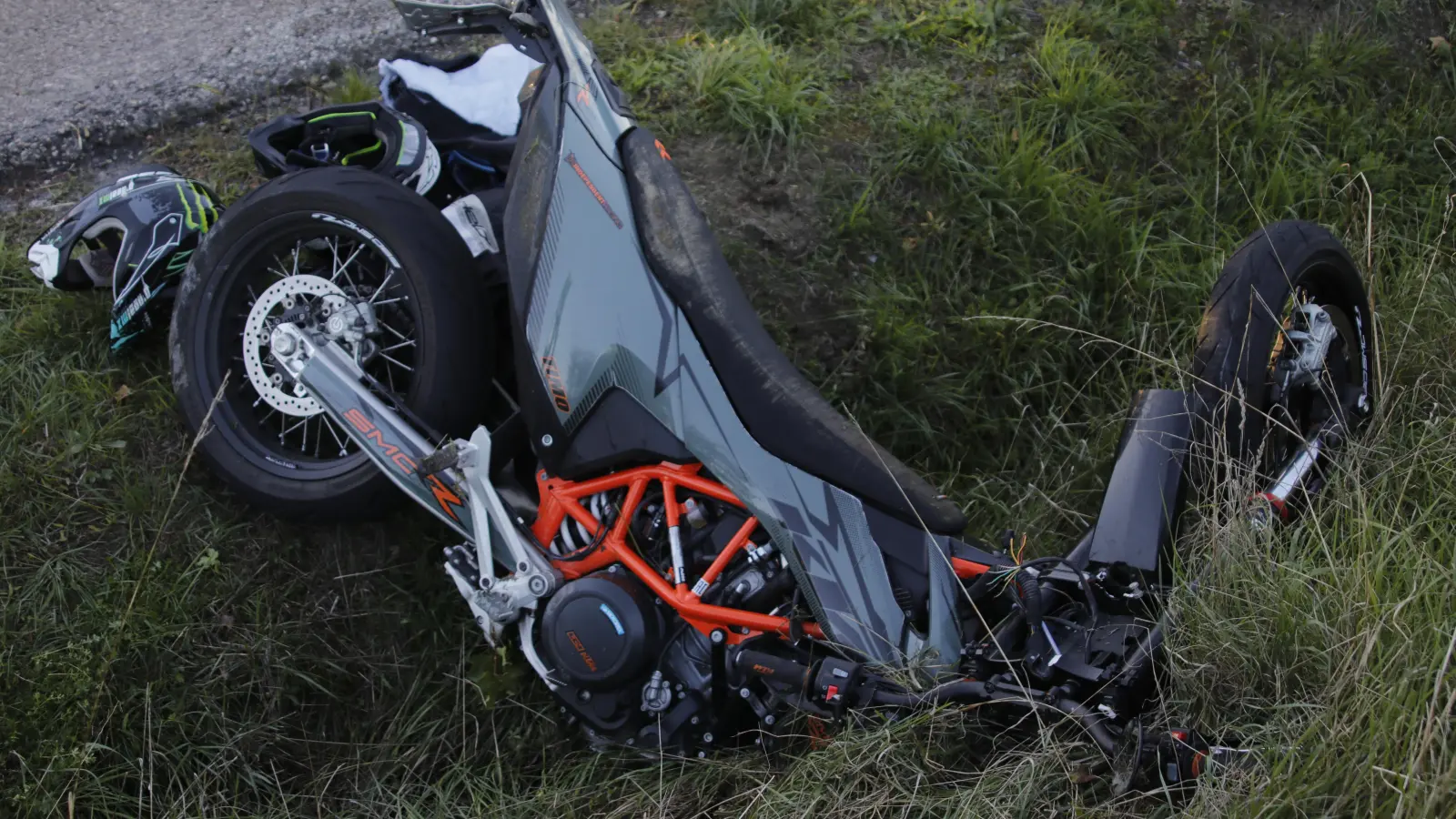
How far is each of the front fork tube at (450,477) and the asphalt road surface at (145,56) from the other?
171cm

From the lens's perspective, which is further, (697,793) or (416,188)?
(416,188)

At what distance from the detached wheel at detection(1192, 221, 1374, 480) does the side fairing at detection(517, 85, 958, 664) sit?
89 cm

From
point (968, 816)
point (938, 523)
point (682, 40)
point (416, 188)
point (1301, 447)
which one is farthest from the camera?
point (682, 40)

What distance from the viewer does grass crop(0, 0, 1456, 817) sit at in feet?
9.00

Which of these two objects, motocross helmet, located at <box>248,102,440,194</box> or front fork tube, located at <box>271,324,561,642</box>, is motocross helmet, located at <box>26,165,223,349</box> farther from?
front fork tube, located at <box>271,324,561,642</box>

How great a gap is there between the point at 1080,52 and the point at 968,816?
3.40 m

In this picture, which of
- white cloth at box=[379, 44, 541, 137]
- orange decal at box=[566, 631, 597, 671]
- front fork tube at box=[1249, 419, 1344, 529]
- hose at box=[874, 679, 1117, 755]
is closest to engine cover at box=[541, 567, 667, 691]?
orange decal at box=[566, 631, 597, 671]

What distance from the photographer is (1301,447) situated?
3381mm

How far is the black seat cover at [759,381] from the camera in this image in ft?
9.91

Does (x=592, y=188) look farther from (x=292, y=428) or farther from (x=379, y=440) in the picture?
(x=292, y=428)

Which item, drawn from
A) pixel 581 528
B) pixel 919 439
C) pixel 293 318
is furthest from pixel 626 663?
pixel 919 439

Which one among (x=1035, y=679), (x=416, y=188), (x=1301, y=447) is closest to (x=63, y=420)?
(x=416, y=188)

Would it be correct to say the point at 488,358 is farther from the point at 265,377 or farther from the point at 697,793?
the point at 697,793

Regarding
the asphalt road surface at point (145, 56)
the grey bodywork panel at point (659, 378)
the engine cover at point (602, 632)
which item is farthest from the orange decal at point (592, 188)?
the asphalt road surface at point (145, 56)
